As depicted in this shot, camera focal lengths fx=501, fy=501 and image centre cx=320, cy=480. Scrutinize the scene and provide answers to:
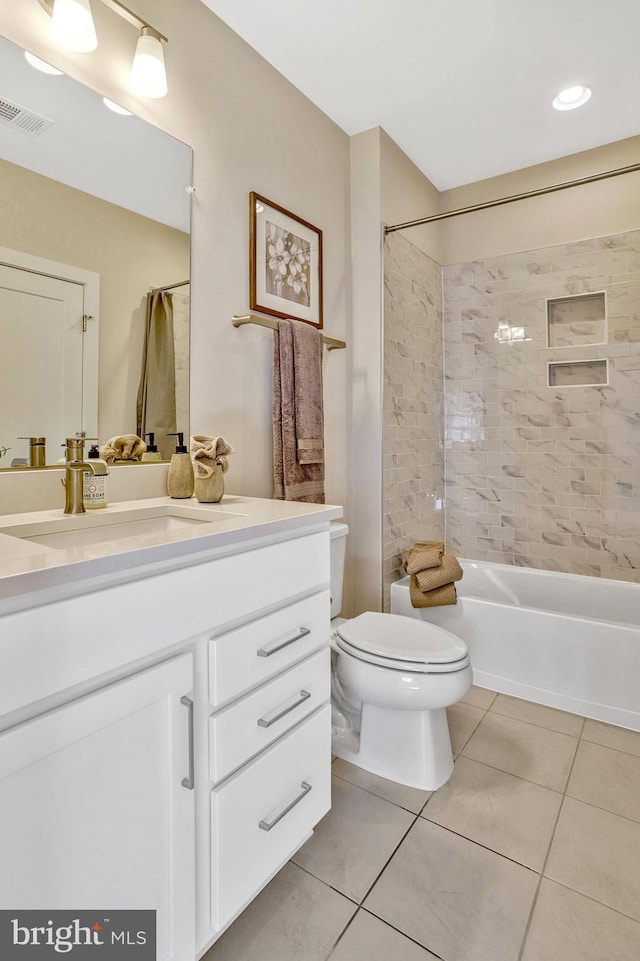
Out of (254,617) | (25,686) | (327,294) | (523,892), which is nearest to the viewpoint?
(25,686)

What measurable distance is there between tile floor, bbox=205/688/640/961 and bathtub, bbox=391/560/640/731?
0.23 metres

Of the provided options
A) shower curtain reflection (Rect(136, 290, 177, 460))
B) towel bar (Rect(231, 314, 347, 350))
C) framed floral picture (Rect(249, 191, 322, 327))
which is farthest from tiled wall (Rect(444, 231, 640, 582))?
shower curtain reflection (Rect(136, 290, 177, 460))

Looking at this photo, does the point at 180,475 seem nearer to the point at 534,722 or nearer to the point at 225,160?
the point at 225,160

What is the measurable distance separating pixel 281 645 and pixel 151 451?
77cm

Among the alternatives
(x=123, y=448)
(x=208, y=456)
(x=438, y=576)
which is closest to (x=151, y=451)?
(x=123, y=448)

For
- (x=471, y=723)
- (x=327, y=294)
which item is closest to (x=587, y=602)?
(x=471, y=723)

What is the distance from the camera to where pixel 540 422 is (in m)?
2.84

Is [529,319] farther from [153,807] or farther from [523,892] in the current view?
[153,807]

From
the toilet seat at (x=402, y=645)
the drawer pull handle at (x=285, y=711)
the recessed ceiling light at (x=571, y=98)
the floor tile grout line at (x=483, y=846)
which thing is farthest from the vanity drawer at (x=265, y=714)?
the recessed ceiling light at (x=571, y=98)

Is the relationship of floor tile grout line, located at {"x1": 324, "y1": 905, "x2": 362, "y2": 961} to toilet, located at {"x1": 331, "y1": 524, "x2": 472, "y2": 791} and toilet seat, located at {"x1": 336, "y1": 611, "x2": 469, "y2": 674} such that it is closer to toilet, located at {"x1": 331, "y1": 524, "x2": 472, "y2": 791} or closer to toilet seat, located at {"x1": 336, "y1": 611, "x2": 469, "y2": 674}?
toilet, located at {"x1": 331, "y1": 524, "x2": 472, "y2": 791}

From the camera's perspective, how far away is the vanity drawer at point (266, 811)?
1.02 metres

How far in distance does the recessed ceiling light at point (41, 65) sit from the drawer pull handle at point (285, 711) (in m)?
1.68

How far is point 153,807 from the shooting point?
88cm

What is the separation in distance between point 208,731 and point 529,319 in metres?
2.72
